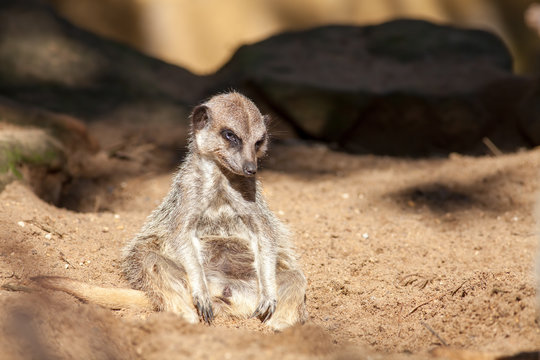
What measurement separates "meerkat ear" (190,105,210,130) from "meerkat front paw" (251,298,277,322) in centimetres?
97

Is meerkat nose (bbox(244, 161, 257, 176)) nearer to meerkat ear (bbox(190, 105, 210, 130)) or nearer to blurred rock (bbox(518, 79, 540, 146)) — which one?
meerkat ear (bbox(190, 105, 210, 130))

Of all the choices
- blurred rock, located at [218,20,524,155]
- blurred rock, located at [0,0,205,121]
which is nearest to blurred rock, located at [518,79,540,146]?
blurred rock, located at [218,20,524,155]

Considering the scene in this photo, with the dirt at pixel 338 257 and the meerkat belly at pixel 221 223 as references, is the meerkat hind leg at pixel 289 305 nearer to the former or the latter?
the dirt at pixel 338 257

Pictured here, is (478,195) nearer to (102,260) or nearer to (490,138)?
(490,138)

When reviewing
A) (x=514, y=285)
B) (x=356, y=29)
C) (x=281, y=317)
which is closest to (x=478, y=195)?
(x=514, y=285)

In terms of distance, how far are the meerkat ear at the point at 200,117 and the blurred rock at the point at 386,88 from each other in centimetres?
359

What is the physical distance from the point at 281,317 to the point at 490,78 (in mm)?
4928

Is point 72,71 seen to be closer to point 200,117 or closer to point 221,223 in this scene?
point 200,117

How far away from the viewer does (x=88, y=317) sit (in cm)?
263

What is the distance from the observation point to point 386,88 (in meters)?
7.07

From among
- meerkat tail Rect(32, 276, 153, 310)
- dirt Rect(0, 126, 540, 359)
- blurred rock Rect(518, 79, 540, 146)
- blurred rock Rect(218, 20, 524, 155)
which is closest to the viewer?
dirt Rect(0, 126, 540, 359)

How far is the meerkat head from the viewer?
3.29 metres

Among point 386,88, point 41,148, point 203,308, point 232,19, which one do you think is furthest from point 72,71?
point 203,308

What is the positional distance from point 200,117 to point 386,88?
158 inches
